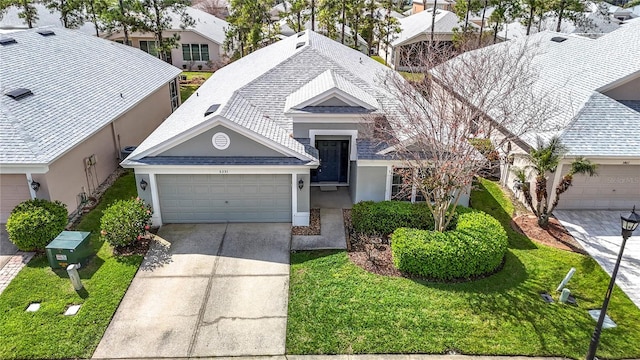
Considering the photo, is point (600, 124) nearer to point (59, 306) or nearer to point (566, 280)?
point (566, 280)

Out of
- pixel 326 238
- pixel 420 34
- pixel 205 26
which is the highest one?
pixel 205 26

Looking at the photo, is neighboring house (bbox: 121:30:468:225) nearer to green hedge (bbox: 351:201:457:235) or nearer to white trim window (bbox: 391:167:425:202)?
white trim window (bbox: 391:167:425:202)

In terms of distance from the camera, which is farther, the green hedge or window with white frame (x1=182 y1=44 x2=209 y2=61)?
window with white frame (x1=182 y1=44 x2=209 y2=61)

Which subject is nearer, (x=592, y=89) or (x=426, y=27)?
(x=592, y=89)

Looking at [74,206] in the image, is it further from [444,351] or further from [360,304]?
[444,351]

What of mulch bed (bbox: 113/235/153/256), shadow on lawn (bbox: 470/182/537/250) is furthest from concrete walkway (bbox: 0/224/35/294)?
shadow on lawn (bbox: 470/182/537/250)

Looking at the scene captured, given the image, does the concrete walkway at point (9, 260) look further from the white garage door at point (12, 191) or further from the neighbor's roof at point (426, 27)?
the neighbor's roof at point (426, 27)

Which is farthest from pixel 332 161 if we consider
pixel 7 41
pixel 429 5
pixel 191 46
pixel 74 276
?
pixel 429 5
